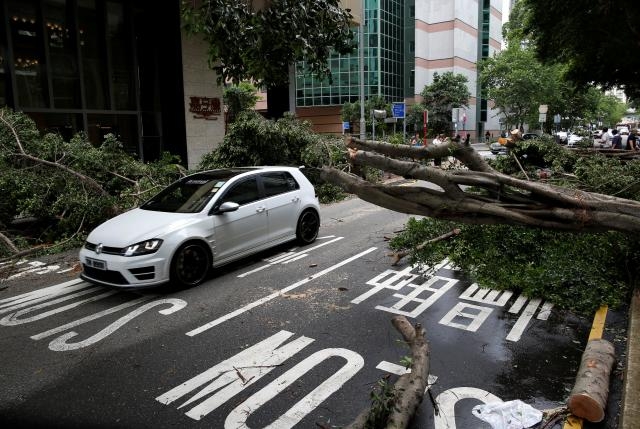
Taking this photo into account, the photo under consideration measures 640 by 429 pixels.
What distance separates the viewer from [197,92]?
17734mm


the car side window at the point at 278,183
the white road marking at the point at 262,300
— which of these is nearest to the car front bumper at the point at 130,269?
the white road marking at the point at 262,300

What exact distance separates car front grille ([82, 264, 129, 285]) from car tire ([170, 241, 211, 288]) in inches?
24.9

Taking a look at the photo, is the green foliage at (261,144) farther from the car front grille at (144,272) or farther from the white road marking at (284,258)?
the car front grille at (144,272)

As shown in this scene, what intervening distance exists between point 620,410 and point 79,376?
14.8 feet

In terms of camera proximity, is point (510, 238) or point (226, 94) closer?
point (510, 238)

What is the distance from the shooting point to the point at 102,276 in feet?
21.1

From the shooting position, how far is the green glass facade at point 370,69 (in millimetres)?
52812

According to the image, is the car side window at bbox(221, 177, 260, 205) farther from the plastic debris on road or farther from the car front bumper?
the plastic debris on road

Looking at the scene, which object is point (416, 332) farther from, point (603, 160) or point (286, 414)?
point (603, 160)

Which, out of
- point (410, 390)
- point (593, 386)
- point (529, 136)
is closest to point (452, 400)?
point (410, 390)

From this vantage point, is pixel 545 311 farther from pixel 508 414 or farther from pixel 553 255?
pixel 508 414

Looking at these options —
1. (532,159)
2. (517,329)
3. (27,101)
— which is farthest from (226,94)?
(517,329)

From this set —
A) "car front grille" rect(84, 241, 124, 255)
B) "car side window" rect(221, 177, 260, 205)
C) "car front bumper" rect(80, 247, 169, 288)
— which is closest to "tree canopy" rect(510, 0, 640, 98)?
"car side window" rect(221, 177, 260, 205)

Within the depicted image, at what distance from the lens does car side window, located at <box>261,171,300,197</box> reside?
8297 millimetres
